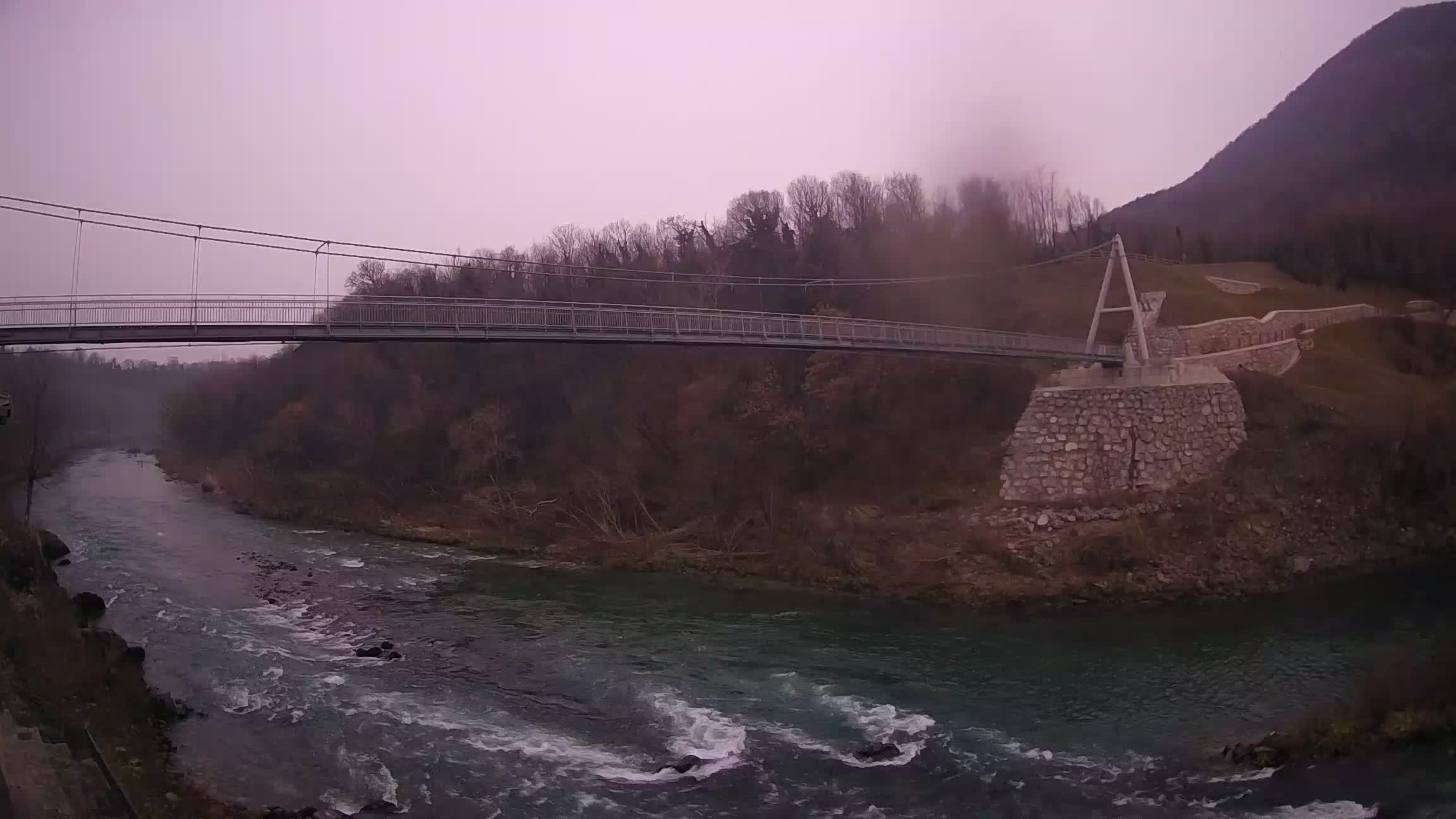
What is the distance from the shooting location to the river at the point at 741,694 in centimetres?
1156

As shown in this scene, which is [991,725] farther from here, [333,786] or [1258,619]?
[333,786]

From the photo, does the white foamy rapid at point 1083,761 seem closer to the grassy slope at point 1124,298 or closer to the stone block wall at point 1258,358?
the stone block wall at point 1258,358

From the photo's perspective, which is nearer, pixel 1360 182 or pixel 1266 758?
pixel 1266 758

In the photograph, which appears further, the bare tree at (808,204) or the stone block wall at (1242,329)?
the bare tree at (808,204)

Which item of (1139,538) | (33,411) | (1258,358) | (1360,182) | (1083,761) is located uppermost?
(1360,182)

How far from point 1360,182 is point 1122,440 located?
34.5m

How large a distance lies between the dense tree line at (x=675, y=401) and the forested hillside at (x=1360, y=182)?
9.21 metres

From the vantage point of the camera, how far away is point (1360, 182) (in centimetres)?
4672

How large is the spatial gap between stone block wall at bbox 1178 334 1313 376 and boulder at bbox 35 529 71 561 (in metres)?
34.2

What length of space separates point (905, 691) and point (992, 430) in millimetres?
14255

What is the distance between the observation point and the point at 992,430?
91.0ft

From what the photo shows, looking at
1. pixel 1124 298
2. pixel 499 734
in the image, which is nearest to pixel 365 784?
pixel 499 734

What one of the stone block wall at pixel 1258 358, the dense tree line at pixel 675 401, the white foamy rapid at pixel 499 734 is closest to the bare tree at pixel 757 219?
the dense tree line at pixel 675 401

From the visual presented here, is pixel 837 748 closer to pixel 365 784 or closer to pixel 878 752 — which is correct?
pixel 878 752
